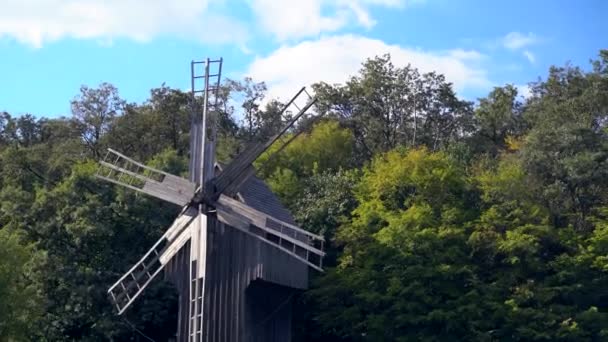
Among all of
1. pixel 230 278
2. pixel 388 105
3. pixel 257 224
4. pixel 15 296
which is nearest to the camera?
pixel 257 224

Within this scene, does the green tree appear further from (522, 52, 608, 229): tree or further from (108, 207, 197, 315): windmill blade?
(522, 52, 608, 229): tree

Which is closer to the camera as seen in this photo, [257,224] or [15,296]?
[257,224]

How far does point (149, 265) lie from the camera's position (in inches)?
1209

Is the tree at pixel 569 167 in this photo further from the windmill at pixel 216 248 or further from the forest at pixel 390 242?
the windmill at pixel 216 248

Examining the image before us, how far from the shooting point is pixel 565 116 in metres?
47.2

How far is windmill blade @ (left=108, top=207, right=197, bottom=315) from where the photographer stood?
30.4 metres

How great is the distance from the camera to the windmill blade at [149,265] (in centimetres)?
3041

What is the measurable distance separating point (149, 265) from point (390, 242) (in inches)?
405

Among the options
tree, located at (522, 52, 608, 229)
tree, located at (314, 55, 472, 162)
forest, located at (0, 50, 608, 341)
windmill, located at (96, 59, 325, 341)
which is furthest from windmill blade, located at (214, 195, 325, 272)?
tree, located at (314, 55, 472, 162)

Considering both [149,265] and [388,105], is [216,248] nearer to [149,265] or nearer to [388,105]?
[149,265]

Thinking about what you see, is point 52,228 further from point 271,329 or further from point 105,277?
point 271,329

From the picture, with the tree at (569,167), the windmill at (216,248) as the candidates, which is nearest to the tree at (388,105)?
the tree at (569,167)

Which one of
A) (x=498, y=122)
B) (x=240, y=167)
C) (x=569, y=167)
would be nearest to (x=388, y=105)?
(x=498, y=122)

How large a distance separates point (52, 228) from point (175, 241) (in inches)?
272
